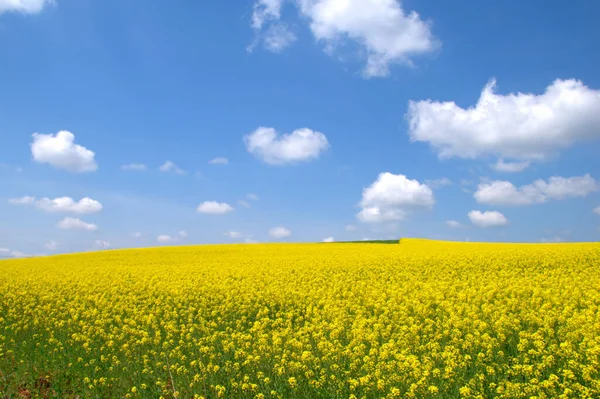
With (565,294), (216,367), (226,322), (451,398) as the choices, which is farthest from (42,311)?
(565,294)

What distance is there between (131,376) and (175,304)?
585cm

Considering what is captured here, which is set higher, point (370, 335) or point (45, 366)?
point (370, 335)

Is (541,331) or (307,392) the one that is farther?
(541,331)

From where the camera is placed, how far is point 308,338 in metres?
9.55

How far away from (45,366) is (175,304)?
16.5ft

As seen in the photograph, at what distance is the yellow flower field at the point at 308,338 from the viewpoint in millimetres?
7285

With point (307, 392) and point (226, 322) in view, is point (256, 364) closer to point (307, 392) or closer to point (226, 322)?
point (307, 392)

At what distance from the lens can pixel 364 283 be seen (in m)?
16.0

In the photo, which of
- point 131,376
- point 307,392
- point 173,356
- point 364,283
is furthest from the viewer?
point 364,283

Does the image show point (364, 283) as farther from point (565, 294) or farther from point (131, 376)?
point (131, 376)

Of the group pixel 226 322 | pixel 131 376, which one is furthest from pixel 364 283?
pixel 131 376

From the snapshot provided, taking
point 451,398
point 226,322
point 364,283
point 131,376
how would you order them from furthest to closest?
point 364,283
point 226,322
point 131,376
point 451,398

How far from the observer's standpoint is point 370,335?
8.85 meters

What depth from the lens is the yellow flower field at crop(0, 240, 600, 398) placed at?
7285 millimetres
